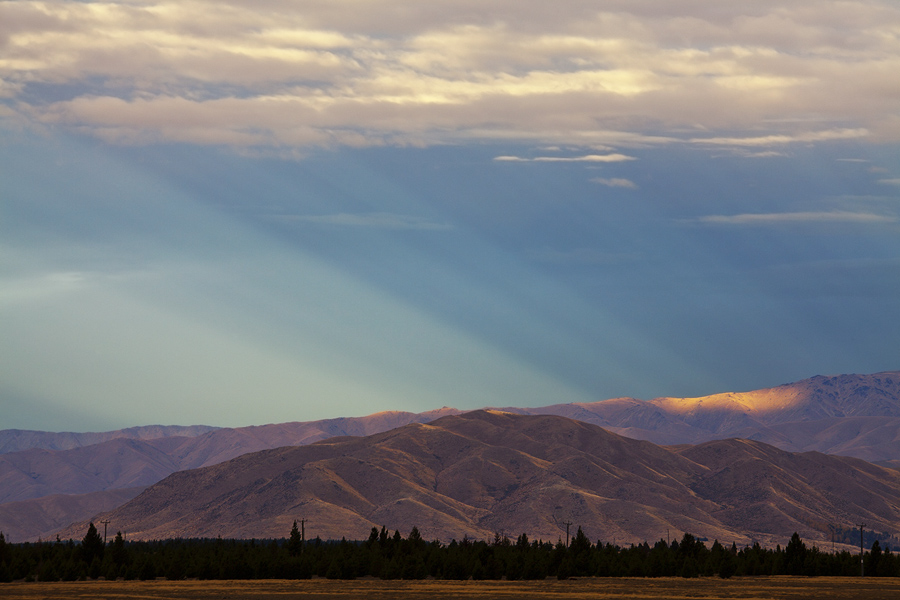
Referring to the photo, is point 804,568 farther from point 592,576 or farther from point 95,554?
point 95,554

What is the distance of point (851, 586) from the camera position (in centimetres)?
10512

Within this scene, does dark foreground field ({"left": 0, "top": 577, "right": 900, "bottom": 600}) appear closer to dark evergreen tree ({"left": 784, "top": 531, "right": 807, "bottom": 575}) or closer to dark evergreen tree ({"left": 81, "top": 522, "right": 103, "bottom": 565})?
dark evergreen tree ({"left": 784, "top": 531, "right": 807, "bottom": 575})

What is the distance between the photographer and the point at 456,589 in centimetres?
9719

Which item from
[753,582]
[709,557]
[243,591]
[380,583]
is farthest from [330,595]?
[709,557]

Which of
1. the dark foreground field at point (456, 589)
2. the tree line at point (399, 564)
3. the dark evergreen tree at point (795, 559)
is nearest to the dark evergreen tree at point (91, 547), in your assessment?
the tree line at point (399, 564)

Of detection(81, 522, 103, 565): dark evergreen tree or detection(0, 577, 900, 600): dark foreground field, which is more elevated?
detection(81, 522, 103, 565): dark evergreen tree

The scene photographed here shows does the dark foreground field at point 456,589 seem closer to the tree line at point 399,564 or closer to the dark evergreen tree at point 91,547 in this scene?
the tree line at point 399,564

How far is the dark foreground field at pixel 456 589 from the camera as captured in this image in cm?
8869

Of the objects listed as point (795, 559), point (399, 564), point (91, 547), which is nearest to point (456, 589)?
point (399, 564)

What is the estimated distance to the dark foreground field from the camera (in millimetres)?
88688

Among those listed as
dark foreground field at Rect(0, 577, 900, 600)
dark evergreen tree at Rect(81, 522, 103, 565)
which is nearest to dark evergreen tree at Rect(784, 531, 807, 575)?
dark foreground field at Rect(0, 577, 900, 600)

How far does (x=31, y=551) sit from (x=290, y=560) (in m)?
39.1

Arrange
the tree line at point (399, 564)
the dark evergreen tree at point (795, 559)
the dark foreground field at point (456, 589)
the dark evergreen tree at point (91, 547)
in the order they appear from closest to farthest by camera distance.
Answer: the dark foreground field at point (456, 589)
the tree line at point (399, 564)
the dark evergreen tree at point (91, 547)
the dark evergreen tree at point (795, 559)

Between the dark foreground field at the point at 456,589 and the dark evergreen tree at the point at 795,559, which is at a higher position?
the dark evergreen tree at the point at 795,559
